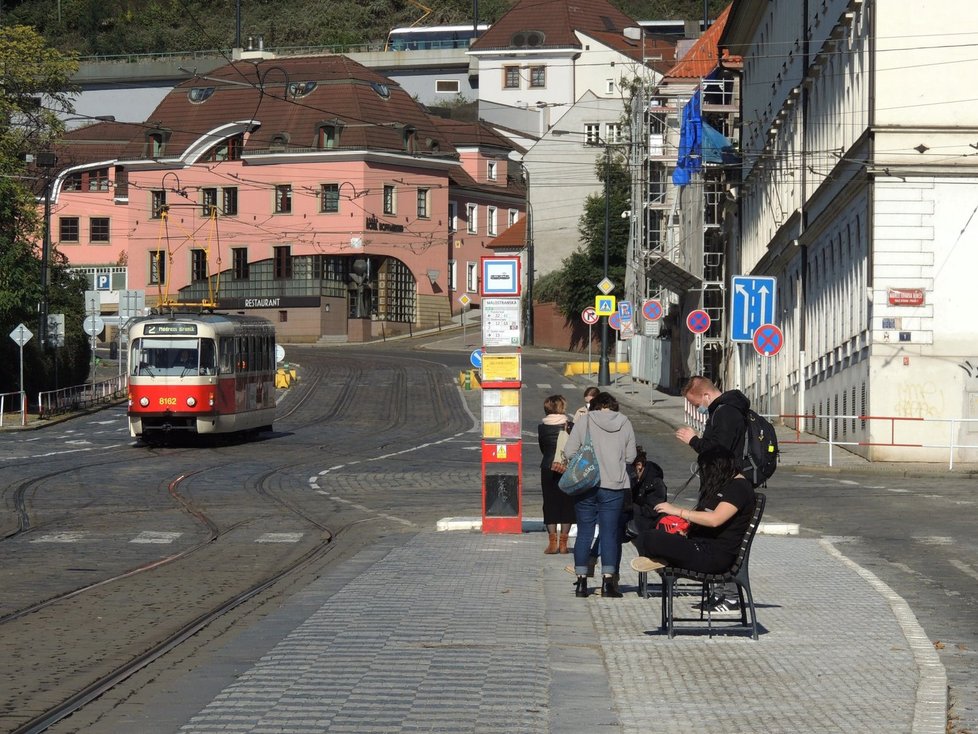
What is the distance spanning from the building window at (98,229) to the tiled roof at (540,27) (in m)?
28.9

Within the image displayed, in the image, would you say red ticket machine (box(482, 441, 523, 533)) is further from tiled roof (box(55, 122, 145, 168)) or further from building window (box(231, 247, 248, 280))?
tiled roof (box(55, 122, 145, 168))

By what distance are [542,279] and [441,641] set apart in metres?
82.5

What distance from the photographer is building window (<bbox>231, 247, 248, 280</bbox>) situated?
309 ft

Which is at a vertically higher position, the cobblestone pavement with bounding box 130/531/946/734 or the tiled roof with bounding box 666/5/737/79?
the tiled roof with bounding box 666/5/737/79

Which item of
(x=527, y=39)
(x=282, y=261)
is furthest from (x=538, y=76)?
(x=282, y=261)

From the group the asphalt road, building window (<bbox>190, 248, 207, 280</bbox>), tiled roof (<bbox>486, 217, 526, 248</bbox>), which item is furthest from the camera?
tiled roof (<bbox>486, 217, 526, 248</bbox>)

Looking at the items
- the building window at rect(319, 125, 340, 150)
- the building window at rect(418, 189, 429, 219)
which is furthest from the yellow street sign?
the building window at rect(418, 189, 429, 219)

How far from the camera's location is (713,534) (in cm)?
1123

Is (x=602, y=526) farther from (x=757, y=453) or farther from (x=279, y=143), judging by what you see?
(x=279, y=143)

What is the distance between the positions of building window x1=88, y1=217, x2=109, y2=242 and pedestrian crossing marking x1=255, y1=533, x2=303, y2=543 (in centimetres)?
8426

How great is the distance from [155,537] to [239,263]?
246 feet

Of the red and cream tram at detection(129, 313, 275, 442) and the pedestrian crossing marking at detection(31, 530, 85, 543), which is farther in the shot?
the red and cream tram at detection(129, 313, 275, 442)

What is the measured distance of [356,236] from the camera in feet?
301

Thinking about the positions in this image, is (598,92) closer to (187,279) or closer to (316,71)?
(316,71)
